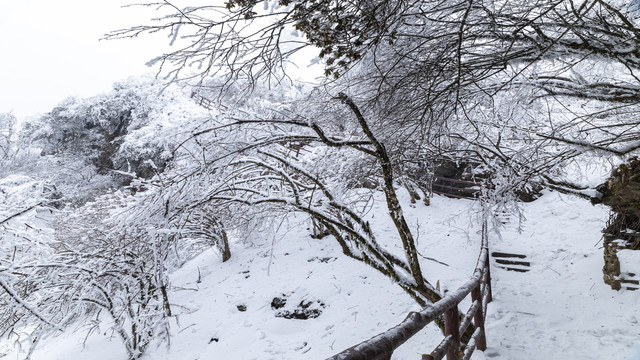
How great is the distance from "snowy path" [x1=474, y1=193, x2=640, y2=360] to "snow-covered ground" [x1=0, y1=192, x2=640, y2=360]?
0.06 ft

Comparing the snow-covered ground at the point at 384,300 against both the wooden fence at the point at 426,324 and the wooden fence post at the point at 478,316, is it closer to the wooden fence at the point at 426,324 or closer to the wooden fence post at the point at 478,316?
the wooden fence post at the point at 478,316

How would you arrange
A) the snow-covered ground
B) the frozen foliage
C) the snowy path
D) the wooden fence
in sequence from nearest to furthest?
the wooden fence → the snowy path → the snow-covered ground → the frozen foliage

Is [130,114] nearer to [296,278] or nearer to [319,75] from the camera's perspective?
[296,278]

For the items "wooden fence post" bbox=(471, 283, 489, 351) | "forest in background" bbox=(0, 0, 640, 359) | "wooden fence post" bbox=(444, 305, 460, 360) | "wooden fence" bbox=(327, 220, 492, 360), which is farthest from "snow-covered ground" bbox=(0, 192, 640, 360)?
"wooden fence post" bbox=(444, 305, 460, 360)

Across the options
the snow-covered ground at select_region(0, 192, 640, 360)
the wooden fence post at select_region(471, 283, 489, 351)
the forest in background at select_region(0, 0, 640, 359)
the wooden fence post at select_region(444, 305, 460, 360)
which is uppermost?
the forest in background at select_region(0, 0, 640, 359)

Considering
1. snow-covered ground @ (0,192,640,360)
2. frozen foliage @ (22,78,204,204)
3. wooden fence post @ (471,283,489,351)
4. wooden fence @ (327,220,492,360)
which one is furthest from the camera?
frozen foliage @ (22,78,204,204)

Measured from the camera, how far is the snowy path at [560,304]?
4164 millimetres

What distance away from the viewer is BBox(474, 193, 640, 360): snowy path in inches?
164

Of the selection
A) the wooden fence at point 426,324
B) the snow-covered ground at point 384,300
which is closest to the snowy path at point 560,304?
the snow-covered ground at point 384,300

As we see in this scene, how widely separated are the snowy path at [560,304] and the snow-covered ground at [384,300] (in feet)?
0.06

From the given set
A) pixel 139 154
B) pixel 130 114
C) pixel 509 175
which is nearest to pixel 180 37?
pixel 509 175

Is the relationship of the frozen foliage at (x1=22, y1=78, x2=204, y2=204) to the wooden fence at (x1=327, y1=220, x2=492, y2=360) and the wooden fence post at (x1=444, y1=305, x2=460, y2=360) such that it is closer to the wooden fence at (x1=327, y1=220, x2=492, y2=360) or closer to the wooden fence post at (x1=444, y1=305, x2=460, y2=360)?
the wooden fence at (x1=327, y1=220, x2=492, y2=360)

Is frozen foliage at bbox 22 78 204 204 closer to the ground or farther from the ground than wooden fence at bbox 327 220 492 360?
farther from the ground

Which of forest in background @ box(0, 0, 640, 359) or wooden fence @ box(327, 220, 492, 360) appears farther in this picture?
forest in background @ box(0, 0, 640, 359)
